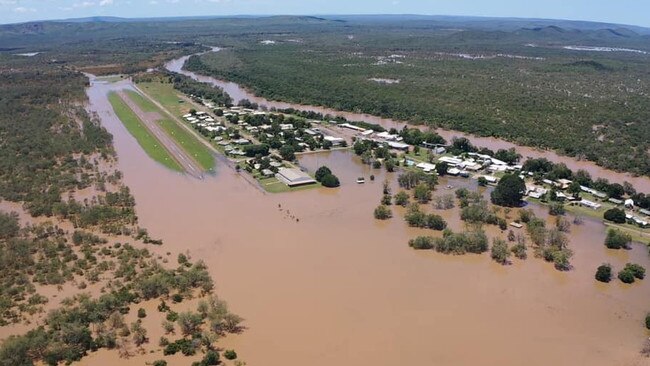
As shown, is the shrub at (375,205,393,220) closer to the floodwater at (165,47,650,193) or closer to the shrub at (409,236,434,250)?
the shrub at (409,236,434,250)

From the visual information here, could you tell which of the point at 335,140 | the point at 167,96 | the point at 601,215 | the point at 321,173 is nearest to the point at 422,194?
the point at 321,173

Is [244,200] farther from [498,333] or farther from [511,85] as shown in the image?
[511,85]

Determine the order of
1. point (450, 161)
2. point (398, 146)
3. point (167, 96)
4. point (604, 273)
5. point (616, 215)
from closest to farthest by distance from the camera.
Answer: point (604, 273), point (616, 215), point (450, 161), point (398, 146), point (167, 96)

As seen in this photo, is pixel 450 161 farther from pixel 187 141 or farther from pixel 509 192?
pixel 187 141

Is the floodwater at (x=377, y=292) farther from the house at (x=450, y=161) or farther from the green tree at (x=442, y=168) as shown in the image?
the house at (x=450, y=161)

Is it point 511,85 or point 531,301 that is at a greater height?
point 511,85

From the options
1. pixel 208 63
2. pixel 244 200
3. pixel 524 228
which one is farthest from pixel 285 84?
pixel 524 228
